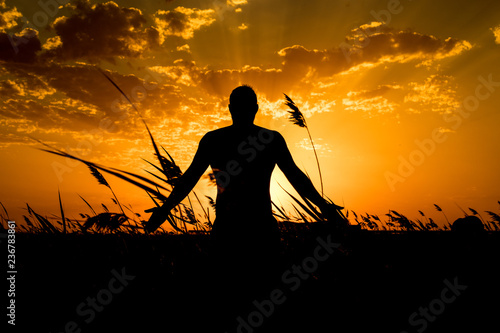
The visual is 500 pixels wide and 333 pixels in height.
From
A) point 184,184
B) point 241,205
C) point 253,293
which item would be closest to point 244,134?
point 241,205

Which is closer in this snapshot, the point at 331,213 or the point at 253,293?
the point at 253,293

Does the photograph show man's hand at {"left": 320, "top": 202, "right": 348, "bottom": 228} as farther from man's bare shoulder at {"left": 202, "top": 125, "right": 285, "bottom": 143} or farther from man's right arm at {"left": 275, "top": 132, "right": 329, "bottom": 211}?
man's bare shoulder at {"left": 202, "top": 125, "right": 285, "bottom": 143}

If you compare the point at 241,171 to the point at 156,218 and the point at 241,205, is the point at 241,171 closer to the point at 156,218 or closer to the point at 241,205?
the point at 241,205

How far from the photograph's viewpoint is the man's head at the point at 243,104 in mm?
2688

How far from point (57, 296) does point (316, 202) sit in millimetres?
3018

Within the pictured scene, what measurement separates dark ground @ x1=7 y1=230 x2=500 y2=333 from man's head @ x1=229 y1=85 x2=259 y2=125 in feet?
3.74

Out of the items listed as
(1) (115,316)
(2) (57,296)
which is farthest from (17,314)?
(1) (115,316)

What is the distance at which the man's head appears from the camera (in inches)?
106

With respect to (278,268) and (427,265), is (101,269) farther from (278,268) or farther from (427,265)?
(427,265)

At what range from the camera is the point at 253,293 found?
2.44 meters

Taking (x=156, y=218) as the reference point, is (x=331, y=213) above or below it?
below

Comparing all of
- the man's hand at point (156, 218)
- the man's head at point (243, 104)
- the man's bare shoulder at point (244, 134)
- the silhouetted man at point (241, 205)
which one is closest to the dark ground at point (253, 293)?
the silhouetted man at point (241, 205)

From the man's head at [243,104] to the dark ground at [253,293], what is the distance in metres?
1.14

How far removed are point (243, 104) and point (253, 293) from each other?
1.48 metres
